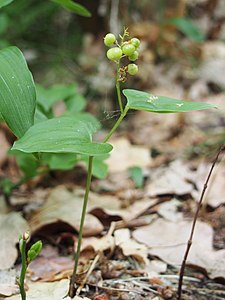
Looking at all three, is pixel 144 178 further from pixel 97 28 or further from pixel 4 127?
pixel 97 28

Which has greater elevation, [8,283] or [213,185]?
[213,185]

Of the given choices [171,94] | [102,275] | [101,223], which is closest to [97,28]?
[171,94]

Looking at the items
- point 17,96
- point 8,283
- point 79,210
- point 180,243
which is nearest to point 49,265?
point 8,283

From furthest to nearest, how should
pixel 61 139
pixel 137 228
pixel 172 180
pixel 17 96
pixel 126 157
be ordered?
pixel 126 157 < pixel 172 180 < pixel 137 228 < pixel 17 96 < pixel 61 139

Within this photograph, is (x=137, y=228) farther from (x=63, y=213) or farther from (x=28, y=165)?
(x=28, y=165)

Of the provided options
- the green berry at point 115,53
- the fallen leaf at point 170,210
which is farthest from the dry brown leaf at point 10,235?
the green berry at point 115,53

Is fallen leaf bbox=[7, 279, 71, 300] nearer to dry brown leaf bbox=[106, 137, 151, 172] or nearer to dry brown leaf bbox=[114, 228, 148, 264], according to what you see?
dry brown leaf bbox=[114, 228, 148, 264]

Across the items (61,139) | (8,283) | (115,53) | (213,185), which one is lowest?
(8,283)
